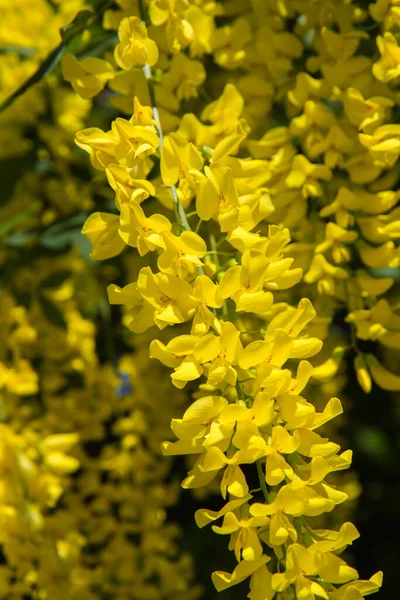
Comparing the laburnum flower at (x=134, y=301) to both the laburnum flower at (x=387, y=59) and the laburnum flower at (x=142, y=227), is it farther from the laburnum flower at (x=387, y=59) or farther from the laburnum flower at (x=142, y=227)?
the laburnum flower at (x=387, y=59)

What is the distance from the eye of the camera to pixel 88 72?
43.8 inches

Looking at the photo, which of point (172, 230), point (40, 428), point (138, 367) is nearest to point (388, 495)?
point (138, 367)

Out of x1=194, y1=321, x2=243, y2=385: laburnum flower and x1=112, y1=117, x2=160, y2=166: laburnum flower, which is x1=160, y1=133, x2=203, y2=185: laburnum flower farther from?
x1=194, y1=321, x2=243, y2=385: laburnum flower

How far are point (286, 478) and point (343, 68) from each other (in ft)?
1.94

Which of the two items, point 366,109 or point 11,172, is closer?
point 366,109

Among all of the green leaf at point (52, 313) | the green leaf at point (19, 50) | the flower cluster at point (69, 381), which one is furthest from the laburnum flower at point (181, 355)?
the green leaf at point (19, 50)

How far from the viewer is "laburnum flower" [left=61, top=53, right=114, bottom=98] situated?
3.62ft

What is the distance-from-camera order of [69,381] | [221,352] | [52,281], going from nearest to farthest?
[221,352]
[52,281]
[69,381]

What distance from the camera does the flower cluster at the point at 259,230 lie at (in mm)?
839

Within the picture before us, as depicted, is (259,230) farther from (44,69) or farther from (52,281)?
(52,281)

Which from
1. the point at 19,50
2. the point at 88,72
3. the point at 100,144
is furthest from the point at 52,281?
the point at 100,144

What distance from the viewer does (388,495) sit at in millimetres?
2203

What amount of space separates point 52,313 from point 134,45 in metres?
0.71

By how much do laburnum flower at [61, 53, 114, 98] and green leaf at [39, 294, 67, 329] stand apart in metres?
0.59
